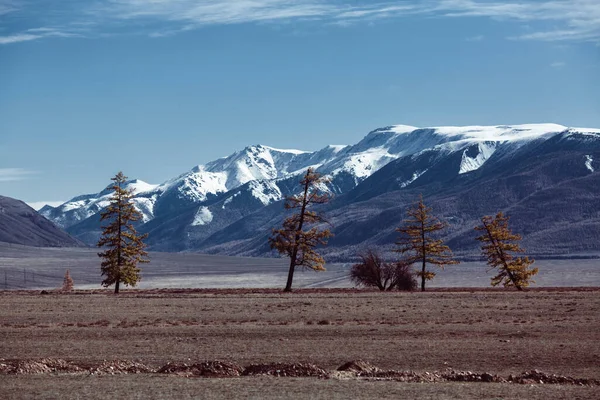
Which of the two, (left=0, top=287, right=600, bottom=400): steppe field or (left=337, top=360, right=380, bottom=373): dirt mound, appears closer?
(left=0, top=287, right=600, bottom=400): steppe field

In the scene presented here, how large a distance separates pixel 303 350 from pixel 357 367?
4.54 m

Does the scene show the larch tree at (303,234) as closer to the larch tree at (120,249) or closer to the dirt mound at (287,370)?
the larch tree at (120,249)

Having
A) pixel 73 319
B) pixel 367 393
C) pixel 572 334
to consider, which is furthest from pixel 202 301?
pixel 367 393

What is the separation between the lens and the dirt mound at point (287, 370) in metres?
24.8

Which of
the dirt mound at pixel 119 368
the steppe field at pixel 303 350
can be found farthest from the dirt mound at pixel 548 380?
the dirt mound at pixel 119 368

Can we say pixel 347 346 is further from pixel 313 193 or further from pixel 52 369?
pixel 313 193

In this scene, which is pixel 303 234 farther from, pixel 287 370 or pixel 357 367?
pixel 287 370

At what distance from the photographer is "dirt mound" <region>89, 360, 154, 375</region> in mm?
25406

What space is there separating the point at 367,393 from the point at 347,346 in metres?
9.02

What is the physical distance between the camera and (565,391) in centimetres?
2202

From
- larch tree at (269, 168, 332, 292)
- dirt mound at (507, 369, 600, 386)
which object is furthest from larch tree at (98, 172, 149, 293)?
dirt mound at (507, 369, 600, 386)

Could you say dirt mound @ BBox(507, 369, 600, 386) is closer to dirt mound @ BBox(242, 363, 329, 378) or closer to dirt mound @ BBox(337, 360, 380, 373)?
dirt mound @ BBox(337, 360, 380, 373)

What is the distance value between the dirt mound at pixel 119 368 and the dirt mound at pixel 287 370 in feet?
9.58

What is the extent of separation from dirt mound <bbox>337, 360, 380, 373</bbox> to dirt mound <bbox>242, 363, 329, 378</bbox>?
64cm
